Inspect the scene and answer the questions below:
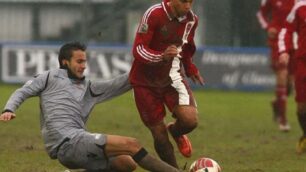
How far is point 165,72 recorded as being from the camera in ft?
35.4

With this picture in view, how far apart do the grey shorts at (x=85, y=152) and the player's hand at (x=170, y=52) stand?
1165 mm

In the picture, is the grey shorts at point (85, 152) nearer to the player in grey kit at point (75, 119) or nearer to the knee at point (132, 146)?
the player in grey kit at point (75, 119)

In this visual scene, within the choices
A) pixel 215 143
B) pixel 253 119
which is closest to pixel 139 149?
pixel 215 143

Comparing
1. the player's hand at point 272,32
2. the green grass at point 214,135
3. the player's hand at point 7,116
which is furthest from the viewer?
the player's hand at point 272,32

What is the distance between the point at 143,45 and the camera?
34.4ft

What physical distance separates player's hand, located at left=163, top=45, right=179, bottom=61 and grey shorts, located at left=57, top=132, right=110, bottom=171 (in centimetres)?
116

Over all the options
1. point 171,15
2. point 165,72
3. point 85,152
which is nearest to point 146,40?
point 171,15

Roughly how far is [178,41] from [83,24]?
1482 centimetres

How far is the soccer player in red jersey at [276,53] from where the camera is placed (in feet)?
52.9

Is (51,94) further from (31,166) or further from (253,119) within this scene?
(253,119)

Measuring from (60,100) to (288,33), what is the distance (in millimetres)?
4012

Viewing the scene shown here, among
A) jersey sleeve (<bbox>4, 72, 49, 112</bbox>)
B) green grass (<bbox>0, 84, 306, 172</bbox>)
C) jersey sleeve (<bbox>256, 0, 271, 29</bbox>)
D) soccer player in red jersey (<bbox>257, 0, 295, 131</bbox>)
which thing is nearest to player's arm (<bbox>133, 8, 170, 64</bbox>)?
jersey sleeve (<bbox>4, 72, 49, 112</bbox>)

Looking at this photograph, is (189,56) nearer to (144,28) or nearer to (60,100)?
(144,28)

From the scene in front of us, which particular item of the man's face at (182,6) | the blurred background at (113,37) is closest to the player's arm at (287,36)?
the man's face at (182,6)
